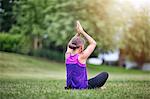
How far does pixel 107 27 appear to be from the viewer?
25.5ft

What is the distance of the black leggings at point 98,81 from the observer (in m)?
4.09

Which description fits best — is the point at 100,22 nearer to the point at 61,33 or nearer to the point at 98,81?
the point at 61,33

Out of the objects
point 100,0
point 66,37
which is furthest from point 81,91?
point 66,37

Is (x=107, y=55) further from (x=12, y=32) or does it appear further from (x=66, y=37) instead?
(x=12, y=32)

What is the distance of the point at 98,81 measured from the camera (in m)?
4.10

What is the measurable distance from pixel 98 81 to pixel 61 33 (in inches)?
152

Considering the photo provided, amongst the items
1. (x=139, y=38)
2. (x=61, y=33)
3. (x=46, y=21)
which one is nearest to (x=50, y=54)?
(x=61, y=33)

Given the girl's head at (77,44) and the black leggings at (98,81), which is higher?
the girl's head at (77,44)

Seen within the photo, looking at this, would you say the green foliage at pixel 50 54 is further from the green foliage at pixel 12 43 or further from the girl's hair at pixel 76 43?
the girl's hair at pixel 76 43

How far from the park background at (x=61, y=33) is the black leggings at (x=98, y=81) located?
2338 mm

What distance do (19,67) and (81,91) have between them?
350 centimetres

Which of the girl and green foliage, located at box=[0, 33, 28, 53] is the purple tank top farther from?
green foliage, located at box=[0, 33, 28, 53]

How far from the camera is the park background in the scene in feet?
22.4

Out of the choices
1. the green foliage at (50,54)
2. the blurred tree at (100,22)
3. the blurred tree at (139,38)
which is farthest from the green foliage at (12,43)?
the blurred tree at (139,38)
